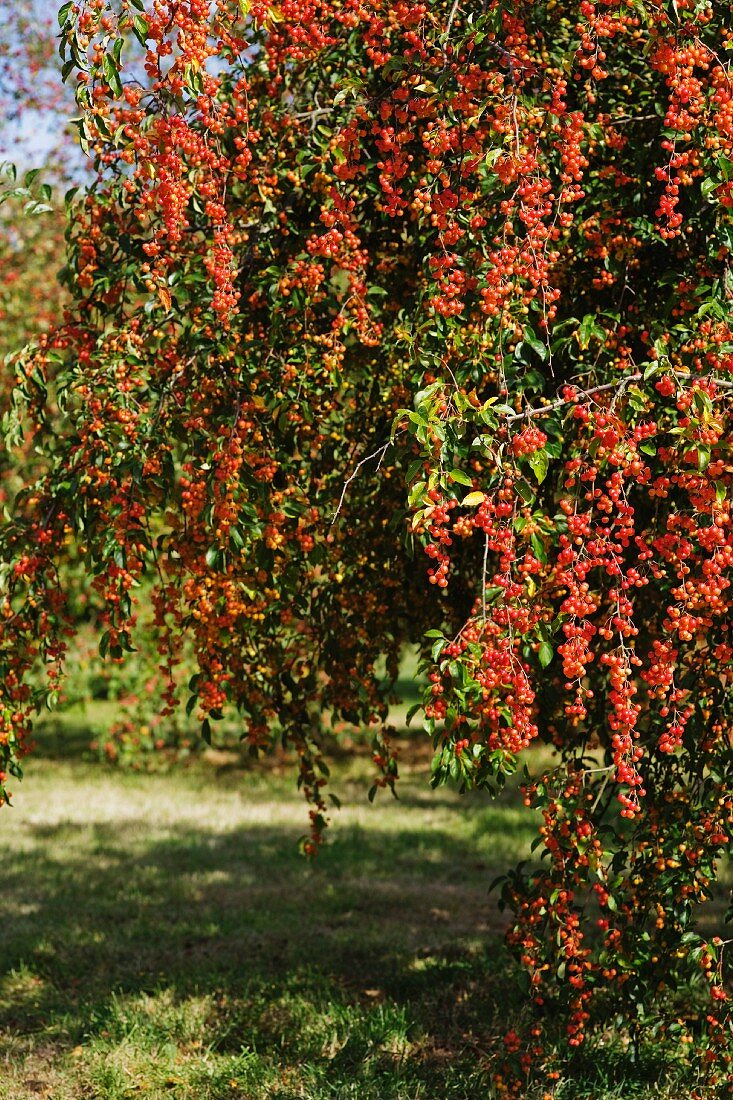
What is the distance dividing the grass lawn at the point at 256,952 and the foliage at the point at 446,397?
72 centimetres

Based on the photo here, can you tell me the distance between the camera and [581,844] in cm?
303

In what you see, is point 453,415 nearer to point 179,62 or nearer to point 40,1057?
point 179,62

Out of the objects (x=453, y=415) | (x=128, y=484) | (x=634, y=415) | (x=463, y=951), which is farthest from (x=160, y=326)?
(x=463, y=951)

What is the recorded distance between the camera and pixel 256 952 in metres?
5.16

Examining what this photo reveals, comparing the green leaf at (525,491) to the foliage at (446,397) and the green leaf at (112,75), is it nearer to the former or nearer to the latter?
the foliage at (446,397)

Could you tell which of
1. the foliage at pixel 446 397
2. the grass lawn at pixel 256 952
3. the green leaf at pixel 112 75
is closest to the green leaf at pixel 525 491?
the foliage at pixel 446 397

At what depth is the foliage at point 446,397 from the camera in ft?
8.38

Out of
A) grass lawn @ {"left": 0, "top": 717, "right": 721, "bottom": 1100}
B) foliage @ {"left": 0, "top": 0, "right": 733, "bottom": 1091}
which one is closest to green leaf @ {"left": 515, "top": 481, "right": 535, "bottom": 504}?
foliage @ {"left": 0, "top": 0, "right": 733, "bottom": 1091}

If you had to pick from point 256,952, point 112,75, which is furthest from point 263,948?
point 112,75

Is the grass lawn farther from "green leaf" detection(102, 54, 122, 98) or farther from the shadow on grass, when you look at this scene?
"green leaf" detection(102, 54, 122, 98)

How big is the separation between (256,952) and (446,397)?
349 centimetres

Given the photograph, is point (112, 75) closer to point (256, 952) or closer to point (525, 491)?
point (525, 491)

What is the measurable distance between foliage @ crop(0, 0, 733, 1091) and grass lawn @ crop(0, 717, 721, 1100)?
72 centimetres

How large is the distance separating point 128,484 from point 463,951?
311 cm
